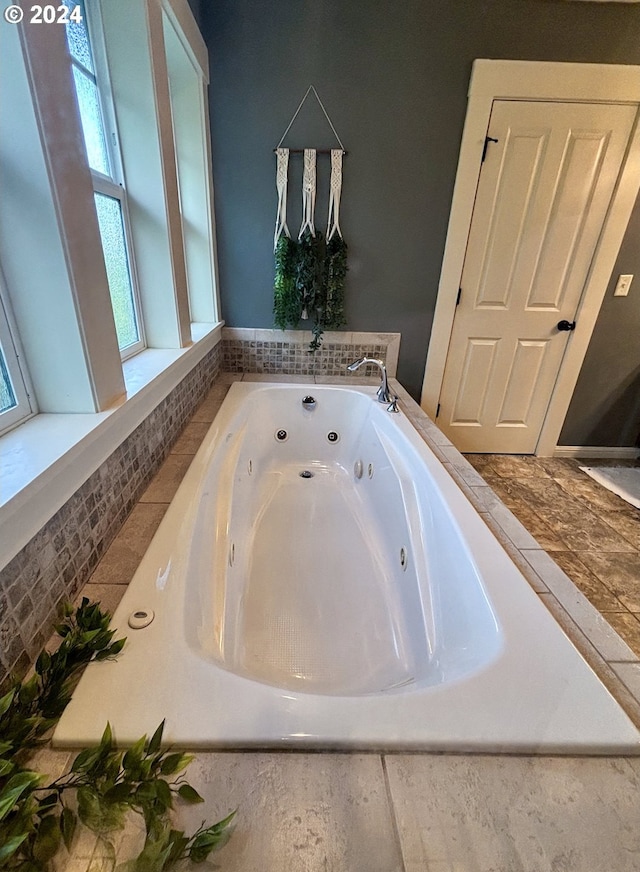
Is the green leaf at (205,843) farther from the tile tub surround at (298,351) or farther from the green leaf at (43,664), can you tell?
the tile tub surround at (298,351)

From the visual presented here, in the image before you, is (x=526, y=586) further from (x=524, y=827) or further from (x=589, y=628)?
(x=524, y=827)

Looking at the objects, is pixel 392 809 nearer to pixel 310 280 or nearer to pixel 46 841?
pixel 46 841

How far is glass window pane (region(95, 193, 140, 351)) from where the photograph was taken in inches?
49.6

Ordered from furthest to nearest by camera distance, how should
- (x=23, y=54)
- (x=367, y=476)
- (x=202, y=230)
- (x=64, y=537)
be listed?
1. (x=202, y=230)
2. (x=367, y=476)
3. (x=64, y=537)
4. (x=23, y=54)

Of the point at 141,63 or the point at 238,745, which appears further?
the point at 141,63

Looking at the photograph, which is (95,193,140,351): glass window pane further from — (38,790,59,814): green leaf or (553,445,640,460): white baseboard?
(553,445,640,460): white baseboard

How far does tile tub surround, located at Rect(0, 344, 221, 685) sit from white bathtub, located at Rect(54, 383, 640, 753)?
12 cm

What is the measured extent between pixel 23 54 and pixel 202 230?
5.07 feet

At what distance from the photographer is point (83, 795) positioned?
17.9 inches

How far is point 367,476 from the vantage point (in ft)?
6.36

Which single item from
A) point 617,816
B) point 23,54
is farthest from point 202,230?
point 617,816

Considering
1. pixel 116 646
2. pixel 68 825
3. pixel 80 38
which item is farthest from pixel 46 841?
pixel 80 38

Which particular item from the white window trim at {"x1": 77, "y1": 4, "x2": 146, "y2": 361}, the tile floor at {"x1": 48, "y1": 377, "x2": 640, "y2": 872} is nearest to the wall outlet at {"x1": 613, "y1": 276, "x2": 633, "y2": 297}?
the tile floor at {"x1": 48, "y1": 377, "x2": 640, "y2": 872}

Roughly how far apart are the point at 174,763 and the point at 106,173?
166cm
